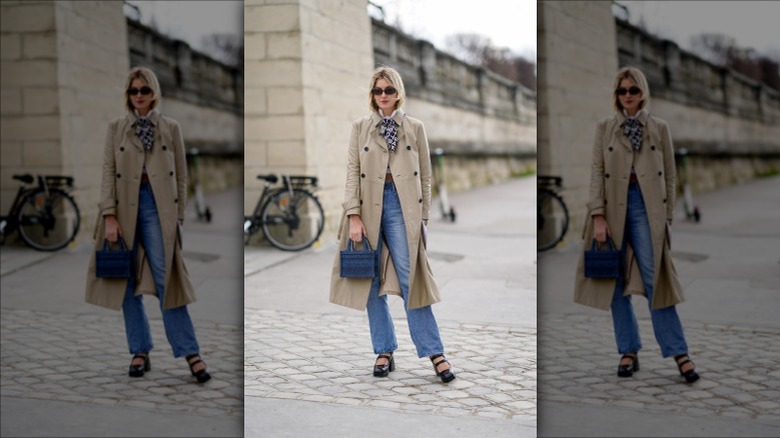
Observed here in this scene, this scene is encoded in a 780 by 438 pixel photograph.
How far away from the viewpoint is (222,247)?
3393 millimetres

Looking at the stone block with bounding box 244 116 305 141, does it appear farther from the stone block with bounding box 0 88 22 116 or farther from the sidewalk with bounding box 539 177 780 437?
the sidewalk with bounding box 539 177 780 437

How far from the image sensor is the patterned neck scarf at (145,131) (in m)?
3.35

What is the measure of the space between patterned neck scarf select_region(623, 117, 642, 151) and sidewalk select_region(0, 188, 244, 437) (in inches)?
55.6

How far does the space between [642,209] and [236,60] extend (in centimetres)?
158

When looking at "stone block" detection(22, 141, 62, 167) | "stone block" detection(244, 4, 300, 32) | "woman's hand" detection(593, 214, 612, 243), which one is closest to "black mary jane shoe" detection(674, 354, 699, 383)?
"woman's hand" detection(593, 214, 612, 243)

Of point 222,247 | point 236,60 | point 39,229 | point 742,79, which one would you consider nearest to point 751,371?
point 742,79

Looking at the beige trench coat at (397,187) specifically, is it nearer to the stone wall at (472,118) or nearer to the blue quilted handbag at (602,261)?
the blue quilted handbag at (602,261)

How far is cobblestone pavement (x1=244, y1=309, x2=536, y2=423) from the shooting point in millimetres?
4023

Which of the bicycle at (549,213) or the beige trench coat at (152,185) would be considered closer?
the bicycle at (549,213)

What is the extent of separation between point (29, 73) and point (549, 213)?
82.3 inches

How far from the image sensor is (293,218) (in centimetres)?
734

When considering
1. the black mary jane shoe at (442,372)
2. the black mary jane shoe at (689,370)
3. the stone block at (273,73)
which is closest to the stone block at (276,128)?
the stone block at (273,73)

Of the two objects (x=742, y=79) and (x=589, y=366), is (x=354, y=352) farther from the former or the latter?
(x=742, y=79)

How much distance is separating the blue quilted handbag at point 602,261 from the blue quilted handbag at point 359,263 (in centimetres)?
133
